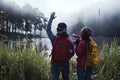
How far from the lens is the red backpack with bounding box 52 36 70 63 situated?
8.12m

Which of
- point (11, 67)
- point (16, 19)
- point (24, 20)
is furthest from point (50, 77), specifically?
point (24, 20)

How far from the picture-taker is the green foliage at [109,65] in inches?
371

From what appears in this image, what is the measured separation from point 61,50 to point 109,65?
1965 millimetres

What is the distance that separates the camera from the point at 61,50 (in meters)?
8.13

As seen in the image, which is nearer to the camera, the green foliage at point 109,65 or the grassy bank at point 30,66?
the grassy bank at point 30,66

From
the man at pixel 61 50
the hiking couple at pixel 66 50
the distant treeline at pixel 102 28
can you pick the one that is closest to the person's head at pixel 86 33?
the hiking couple at pixel 66 50

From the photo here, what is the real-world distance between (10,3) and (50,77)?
355ft

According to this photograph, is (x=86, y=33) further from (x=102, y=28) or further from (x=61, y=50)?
(x=102, y=28)

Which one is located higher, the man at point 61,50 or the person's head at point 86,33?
the person's head at point 86,33

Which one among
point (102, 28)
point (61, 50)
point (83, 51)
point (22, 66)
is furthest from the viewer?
point (102, 28)

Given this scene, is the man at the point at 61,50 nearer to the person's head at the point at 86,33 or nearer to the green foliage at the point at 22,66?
the person's head at the point at 86,33

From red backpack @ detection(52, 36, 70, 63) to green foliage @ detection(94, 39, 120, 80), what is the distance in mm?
1493

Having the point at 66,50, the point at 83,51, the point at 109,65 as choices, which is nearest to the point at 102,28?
the point at 109,65

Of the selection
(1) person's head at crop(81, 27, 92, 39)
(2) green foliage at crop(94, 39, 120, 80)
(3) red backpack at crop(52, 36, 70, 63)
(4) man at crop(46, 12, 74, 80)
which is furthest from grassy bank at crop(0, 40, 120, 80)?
(1) person's head at crop(81, 27, 92, 39)
